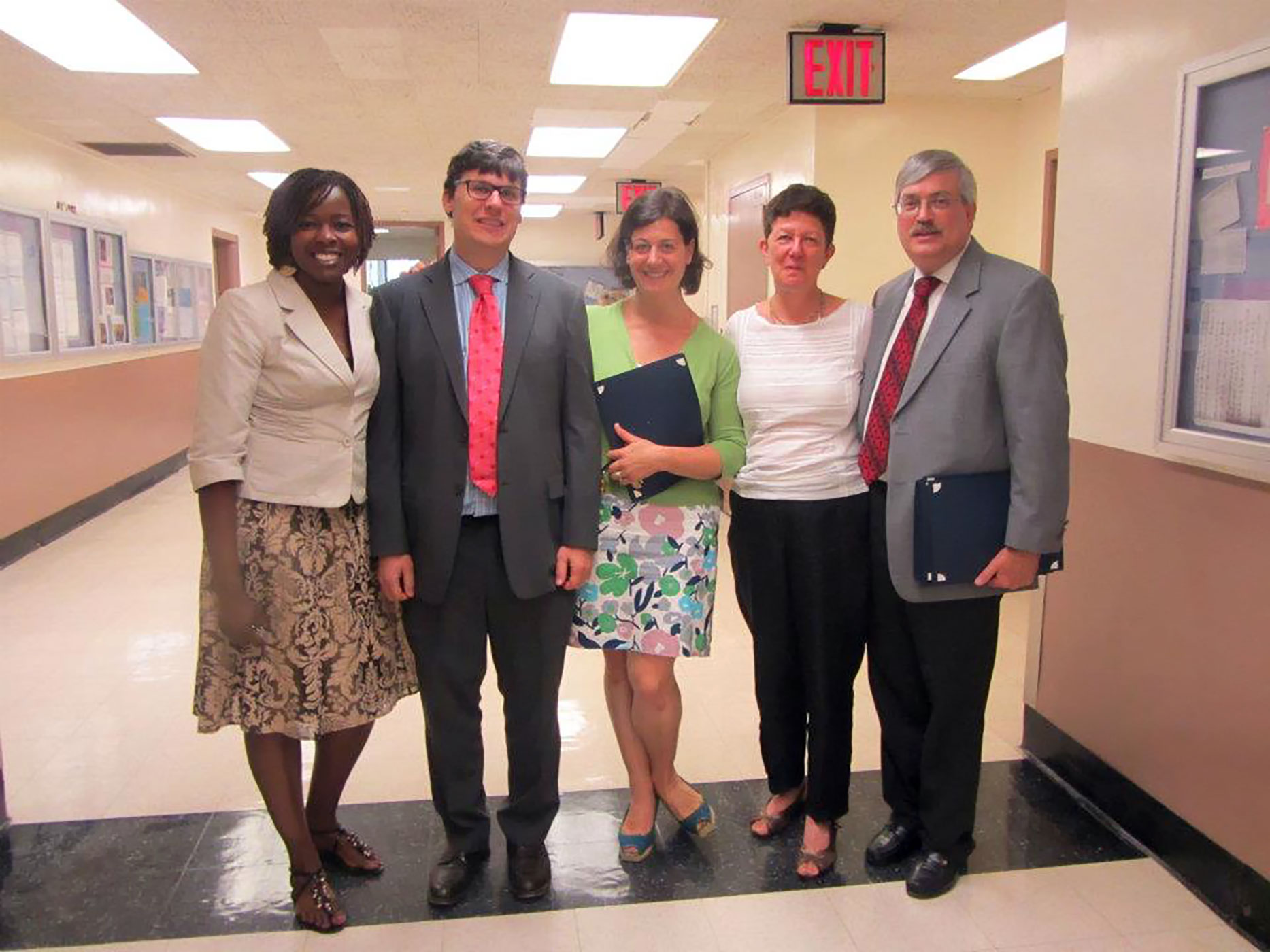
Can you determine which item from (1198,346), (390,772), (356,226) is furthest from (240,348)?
(1198,346)

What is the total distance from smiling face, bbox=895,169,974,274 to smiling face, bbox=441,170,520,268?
835 millimetres

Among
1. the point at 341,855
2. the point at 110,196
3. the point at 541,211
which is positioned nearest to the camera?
the point at 341,855

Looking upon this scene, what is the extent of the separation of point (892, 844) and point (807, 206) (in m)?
1.47

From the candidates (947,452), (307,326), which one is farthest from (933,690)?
(307,326)

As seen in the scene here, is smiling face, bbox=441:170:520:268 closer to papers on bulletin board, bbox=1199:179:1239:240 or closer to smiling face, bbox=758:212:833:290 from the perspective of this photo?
smiling face, bbox=758:212:833:290

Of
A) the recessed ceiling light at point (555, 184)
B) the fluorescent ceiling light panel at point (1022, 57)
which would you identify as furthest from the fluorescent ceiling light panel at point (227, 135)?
the fluorescent ceiling light panel at point (1022, 57)

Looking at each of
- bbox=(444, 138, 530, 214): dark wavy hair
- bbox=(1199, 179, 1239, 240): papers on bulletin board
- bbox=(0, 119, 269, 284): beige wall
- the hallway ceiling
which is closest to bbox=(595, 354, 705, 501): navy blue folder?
bbox=(444, 138, 530, 214): dark wavy hair

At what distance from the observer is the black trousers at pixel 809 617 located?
2.21 m

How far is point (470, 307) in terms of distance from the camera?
2090 mm

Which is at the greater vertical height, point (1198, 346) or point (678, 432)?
point (1198, 346)

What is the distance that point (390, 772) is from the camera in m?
2.88

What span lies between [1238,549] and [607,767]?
1700 mm

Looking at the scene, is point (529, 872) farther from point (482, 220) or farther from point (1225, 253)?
point (1225, 253)

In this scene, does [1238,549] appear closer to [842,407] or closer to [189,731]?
[842,407]
